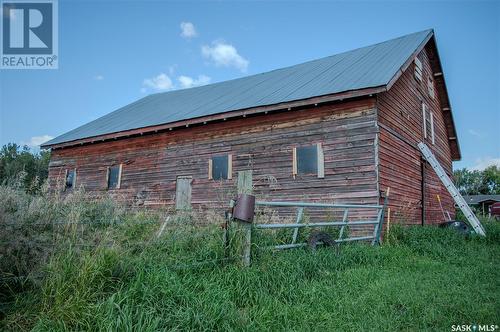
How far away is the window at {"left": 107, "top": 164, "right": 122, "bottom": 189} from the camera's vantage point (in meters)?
16.7

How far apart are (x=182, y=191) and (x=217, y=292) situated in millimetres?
10820

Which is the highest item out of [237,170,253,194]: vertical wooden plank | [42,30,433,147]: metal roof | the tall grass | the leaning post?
[42,30,433,147]: metal roof

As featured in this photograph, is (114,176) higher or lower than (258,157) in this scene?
lower

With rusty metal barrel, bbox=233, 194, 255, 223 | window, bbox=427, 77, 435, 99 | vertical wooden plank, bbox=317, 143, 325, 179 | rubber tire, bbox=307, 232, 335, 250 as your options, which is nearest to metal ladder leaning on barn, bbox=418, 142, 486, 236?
window, bbox=427, 77, 435, 99

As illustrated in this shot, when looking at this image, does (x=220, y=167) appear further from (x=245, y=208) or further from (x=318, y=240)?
(x=245, y=208)

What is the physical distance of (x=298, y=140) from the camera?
39.0ft

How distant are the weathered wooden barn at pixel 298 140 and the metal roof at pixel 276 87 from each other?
0.30ft

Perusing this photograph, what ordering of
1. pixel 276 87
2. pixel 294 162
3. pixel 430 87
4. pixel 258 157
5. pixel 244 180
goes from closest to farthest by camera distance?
pixel 294 162
pixel 258 157
pixel 244 180
pixel 276 87
pixel 430 87

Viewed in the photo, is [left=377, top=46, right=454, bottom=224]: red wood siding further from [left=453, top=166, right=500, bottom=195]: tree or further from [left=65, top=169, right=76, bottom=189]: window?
[left=453, top=166, right=500, bottom=195]: tree

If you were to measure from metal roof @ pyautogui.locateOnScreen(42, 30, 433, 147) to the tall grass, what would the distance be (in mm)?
6510

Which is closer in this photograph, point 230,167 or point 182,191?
point 230,167

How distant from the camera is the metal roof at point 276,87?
38.0 ft

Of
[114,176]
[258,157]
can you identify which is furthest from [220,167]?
[114,176]

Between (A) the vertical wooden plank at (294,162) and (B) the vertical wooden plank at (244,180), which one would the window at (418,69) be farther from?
(B) the vertical wooden plank at (244,180)
